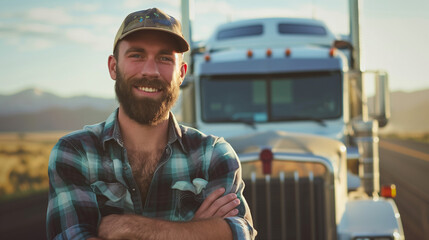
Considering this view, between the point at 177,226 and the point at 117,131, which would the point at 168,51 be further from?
the point at 177,226

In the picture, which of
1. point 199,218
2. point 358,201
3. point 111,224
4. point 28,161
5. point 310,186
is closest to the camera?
point 111,224

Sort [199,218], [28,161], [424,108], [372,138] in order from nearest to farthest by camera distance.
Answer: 1. [199,218]
2. [372,138]
3. [28,161]
4. [424,108]

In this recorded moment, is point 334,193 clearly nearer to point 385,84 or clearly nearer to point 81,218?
point 385,84

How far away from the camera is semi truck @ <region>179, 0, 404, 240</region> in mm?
5195

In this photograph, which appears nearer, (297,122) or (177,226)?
(177,226)

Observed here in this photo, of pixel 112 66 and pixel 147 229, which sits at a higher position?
pixel 112 66

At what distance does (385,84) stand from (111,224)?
548 centimetres

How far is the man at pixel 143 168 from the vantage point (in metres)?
2.54

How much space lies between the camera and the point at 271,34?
26.9 ft

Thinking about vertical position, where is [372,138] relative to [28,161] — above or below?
above

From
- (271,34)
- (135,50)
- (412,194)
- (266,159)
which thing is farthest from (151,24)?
(412,194)

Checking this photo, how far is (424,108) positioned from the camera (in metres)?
188

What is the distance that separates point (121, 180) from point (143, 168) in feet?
0.47

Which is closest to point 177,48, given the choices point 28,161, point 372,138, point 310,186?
point 310,186
